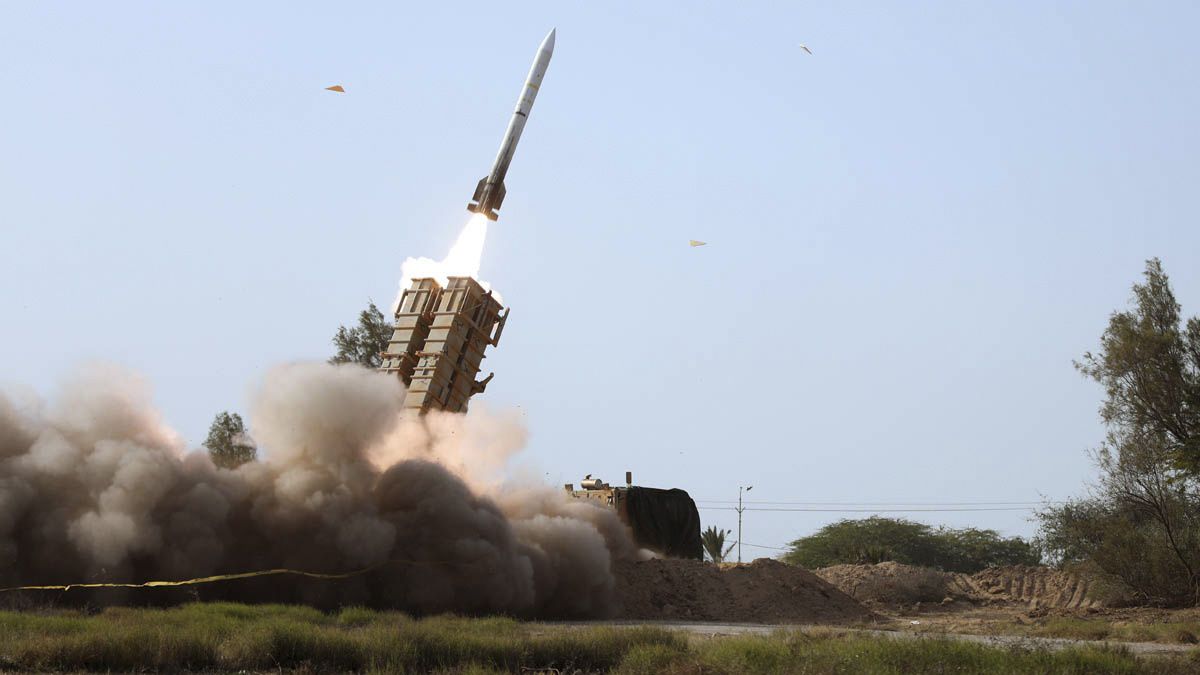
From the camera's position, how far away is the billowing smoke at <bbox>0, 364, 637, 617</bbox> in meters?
21.3

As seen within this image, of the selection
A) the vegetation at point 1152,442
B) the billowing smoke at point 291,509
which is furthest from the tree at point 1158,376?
the billowing smoke at point 291,509

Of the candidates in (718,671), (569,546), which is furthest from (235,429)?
(718,671)

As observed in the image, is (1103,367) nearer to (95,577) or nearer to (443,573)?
(443,573)

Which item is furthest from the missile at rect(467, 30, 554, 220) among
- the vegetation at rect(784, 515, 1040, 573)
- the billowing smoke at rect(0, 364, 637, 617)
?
the vegetation at rect(784, 515, 1040, 573)

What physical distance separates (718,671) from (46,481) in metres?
12.6

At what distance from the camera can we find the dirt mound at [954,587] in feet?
109

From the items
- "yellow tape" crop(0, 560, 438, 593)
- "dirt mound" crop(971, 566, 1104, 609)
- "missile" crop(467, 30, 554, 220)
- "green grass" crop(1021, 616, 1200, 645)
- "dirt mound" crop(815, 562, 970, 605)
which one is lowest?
"yellow tape" crop(0, 560, 438, 593)

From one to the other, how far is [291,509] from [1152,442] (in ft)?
64.0

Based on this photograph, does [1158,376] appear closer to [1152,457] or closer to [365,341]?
[1152,457]

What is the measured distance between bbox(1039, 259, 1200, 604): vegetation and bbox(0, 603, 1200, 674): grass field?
1479 cm

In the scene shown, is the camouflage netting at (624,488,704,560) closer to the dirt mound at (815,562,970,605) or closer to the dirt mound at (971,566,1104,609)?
the dirt mound at (815,562,970,605)

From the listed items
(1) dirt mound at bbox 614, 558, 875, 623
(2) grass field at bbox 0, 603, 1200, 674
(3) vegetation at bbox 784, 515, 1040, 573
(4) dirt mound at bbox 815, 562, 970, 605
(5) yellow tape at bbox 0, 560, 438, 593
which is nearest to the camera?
(2) grass field at bbox 0, 603, 1200, 674

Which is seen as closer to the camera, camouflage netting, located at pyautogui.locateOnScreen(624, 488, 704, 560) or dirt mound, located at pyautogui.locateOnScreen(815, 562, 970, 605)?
camouflage netting, located at pyautogui.locateOnScreen(624, 488, 704, 560)

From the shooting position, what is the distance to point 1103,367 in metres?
31.6
